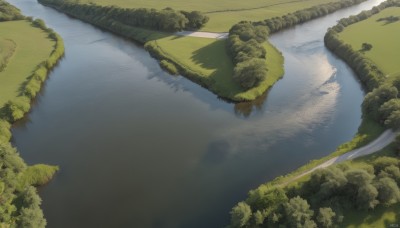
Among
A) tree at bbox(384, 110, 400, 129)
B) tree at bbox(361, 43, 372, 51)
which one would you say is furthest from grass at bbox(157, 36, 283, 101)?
tree at bbox(384, 110, 400, 129)

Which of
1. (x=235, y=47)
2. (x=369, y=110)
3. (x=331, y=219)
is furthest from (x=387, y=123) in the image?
(x=235, y=47)

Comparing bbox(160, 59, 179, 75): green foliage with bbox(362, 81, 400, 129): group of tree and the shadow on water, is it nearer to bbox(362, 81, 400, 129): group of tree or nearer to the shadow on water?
the shadow on water

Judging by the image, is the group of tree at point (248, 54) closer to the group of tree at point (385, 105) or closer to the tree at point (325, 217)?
the group of tree at point (385, 105)

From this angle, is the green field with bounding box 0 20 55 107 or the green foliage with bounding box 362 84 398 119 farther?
the green field with bounding box 0 20 55 107

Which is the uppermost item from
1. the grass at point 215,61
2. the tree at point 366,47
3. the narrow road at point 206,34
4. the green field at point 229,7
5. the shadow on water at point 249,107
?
the tree at point 366,47

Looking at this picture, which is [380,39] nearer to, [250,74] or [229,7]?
[250,74]

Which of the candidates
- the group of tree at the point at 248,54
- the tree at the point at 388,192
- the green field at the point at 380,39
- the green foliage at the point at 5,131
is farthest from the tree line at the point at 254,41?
the green foliage at the point at 5,131

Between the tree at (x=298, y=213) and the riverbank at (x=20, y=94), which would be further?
the riverbank at (x=20, y=94)

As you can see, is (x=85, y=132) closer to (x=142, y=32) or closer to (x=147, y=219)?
(x=147, y=219)
